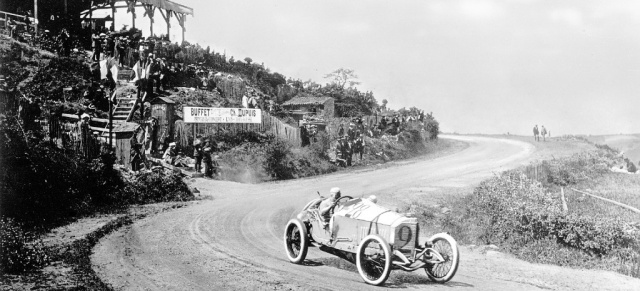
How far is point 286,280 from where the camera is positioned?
8547 mm

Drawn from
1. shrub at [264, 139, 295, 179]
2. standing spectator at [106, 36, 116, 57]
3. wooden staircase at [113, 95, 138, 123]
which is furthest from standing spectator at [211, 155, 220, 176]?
standing spectator at [106, 36, 116, 57]

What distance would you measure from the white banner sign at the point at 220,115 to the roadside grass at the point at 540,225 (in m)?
11.1

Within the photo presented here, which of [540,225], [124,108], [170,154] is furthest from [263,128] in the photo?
[540,225]

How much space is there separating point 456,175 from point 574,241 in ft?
42.7

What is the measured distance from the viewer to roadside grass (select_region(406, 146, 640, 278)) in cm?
1202

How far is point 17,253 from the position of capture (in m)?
8.72

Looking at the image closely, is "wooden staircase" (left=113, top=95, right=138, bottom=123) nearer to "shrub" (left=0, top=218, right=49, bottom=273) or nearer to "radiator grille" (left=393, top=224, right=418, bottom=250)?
"shrub" (left=0, top=218, right=49, bottom=273)

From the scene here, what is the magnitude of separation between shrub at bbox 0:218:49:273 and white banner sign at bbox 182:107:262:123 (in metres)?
14.0

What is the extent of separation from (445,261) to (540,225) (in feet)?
19.3

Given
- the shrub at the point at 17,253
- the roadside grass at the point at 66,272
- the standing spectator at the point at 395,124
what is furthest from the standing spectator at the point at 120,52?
the shrub at the point at 17,253

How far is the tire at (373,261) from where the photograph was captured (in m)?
8.25

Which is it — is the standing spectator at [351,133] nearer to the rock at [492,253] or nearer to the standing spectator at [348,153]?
the standing spectator at [348,153]

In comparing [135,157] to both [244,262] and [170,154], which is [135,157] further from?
[244,262]

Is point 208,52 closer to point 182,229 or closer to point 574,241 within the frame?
point 182,229
